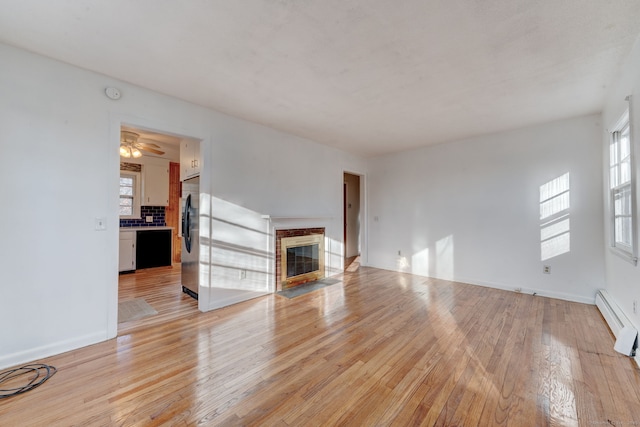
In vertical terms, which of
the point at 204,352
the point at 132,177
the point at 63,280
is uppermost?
the point at 132,177

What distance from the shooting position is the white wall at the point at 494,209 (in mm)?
3541

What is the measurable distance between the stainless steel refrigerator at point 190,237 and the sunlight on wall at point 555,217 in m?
5.04

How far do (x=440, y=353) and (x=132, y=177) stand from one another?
660cm

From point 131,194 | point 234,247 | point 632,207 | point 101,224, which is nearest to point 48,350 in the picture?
point 101,224

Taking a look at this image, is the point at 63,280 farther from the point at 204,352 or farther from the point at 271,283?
the point at 271,283

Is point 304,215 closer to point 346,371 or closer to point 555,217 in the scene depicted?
point 346,371

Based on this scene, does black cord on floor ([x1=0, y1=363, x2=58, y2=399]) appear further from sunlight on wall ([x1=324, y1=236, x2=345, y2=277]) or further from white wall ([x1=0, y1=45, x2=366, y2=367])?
sunlight on wall ([x1=324, y1=236, x2=345, y2=277])

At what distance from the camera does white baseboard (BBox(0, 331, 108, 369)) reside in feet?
6.74

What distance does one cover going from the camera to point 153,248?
18.3 ft

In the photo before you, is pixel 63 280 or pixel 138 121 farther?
pixel 138 121

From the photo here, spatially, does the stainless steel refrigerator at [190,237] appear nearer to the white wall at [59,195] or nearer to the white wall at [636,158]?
the white wall at [59,195]

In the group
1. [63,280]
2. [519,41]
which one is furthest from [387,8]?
[63,280]

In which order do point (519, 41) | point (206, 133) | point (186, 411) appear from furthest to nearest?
point (206, 133), point (519, 41), point (186, 411)

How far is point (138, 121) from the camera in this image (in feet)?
8.85
